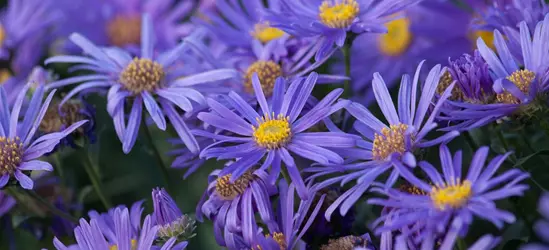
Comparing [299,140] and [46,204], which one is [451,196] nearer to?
[299,140]

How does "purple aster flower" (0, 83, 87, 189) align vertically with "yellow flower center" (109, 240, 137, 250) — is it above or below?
above

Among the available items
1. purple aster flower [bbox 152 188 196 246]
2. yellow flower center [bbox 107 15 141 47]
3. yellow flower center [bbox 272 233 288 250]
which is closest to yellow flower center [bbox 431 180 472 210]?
yellow flower center [bbox 272 233 288 250]

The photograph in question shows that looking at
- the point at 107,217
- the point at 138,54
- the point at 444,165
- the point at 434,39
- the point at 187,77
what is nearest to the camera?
the point at 444,165

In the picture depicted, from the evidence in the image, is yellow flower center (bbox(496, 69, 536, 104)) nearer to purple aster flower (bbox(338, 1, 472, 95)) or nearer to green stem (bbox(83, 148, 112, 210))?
purple aster flower (bbox(338, 1, 472, 95))

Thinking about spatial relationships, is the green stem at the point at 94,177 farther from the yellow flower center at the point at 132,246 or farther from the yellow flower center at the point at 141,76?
the yellow flower center at the point at 132,246

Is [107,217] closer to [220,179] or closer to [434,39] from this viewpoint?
[220,179]

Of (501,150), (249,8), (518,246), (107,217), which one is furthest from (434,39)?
(107,217)
